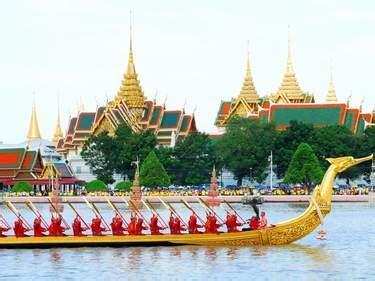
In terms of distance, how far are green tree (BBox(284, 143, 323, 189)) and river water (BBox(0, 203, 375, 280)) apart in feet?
125

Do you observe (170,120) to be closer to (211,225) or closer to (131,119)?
(131,119)

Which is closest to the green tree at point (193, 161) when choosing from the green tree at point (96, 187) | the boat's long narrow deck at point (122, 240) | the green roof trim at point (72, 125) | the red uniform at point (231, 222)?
the green tree at point (96, 187)

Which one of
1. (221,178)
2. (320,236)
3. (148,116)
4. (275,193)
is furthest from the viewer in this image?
(148,116)

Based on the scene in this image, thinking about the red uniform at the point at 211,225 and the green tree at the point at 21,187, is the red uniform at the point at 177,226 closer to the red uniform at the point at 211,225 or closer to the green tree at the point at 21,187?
the red uniform at the point at 211,225

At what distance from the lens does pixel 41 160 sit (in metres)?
101

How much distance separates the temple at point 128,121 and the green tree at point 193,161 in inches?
394

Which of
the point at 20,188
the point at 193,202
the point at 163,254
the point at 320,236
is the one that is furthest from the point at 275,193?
the point at 163,254

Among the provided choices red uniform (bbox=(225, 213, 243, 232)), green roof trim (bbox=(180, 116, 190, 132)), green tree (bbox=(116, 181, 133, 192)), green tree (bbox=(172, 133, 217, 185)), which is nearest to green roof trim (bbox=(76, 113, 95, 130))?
green roof trim (bbox=(180, 116, 190, 132))

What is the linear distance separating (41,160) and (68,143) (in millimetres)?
7034

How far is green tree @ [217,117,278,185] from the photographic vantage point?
88.7 meters

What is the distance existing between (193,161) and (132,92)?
1685 centimetres

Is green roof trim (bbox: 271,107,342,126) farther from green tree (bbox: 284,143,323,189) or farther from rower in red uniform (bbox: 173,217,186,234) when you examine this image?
rower in red uniform (bbox: 173,217,186,234)

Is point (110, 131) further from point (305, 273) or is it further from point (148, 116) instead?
point (305, 273)

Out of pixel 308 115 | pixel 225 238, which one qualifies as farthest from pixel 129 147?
pixel 225 238
